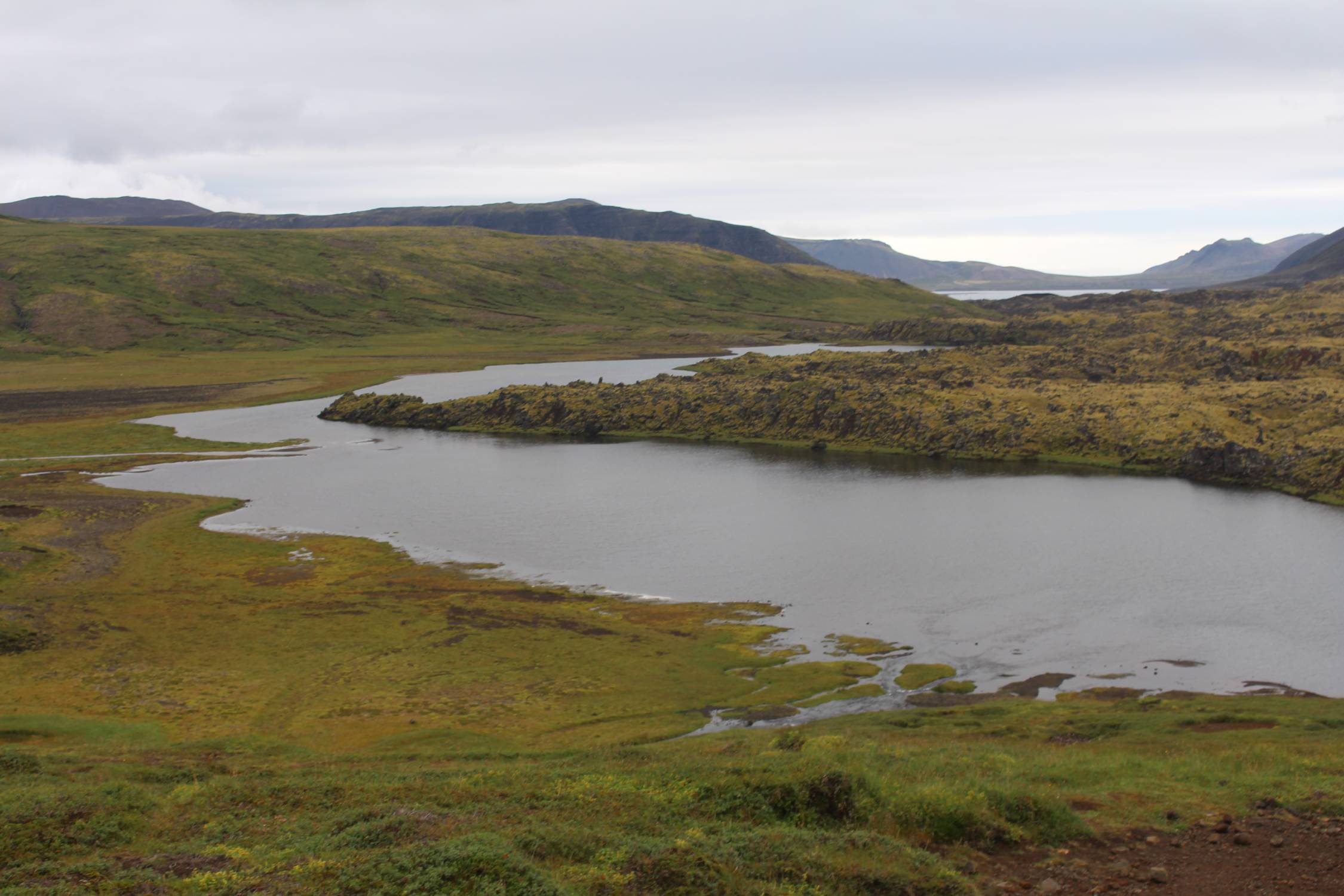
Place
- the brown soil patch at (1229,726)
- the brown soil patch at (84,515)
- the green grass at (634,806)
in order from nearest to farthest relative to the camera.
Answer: the green grass at (634,806) → the brown soil patch at (1229,726) → the brown soil patch at (84,515)

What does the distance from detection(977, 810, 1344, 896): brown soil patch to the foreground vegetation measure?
60894 mm

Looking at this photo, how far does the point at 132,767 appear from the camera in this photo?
26.6 metres

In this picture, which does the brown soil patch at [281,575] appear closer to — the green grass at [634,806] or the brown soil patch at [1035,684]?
the green grass at [634,806]

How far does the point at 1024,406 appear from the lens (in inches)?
4033

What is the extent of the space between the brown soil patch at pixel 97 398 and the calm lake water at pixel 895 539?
145 feet

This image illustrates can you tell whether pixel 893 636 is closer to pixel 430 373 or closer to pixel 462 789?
pixel 462 789

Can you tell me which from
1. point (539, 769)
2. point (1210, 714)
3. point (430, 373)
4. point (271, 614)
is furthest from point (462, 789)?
point (430, 373)

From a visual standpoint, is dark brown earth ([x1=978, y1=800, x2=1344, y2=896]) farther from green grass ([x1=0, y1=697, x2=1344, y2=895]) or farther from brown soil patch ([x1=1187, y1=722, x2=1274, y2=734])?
brown soil patch ([x1=1187, y1=722, x2=1274, y2=734])

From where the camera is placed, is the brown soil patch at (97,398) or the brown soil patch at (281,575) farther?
the brown soil patch at (97,398)

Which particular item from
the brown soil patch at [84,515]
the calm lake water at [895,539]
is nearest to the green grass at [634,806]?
the calm lake water at [895,539]

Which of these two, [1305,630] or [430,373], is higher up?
[430,373]

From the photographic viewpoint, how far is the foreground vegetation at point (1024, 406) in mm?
84750

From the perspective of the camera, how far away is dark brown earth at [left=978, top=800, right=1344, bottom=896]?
1906cm

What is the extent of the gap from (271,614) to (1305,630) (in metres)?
48.3
